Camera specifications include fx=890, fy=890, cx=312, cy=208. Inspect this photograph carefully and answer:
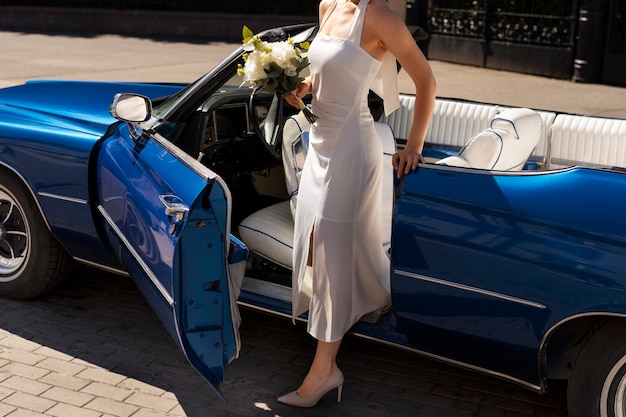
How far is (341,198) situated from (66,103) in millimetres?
1966

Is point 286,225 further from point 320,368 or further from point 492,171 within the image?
point 492,171

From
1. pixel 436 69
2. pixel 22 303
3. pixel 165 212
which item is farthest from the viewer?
pixel 436 69

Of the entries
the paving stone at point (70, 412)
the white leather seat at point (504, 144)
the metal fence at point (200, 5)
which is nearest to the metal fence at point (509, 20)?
the metal fence at point (200, 5)

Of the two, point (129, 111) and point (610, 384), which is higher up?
point (129, 111)

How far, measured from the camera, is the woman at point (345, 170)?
11.3ft

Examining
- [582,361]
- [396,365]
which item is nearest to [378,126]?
[396,365]

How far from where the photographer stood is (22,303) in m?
4.81

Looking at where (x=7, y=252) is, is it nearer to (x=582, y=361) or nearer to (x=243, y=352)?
(x=243, y=352)

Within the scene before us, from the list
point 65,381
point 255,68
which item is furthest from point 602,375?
point 65,381

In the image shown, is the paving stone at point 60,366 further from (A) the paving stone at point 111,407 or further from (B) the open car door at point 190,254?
(B) the open car door at point 190,254

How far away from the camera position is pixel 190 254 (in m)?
3.23

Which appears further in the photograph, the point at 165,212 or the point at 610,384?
the point at 165,212

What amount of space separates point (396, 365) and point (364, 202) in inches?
38.7

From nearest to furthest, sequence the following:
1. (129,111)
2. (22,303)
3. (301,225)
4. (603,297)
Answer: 1. (603,297)
2. (301,225)
3. (129,111)
4. (22,303)
